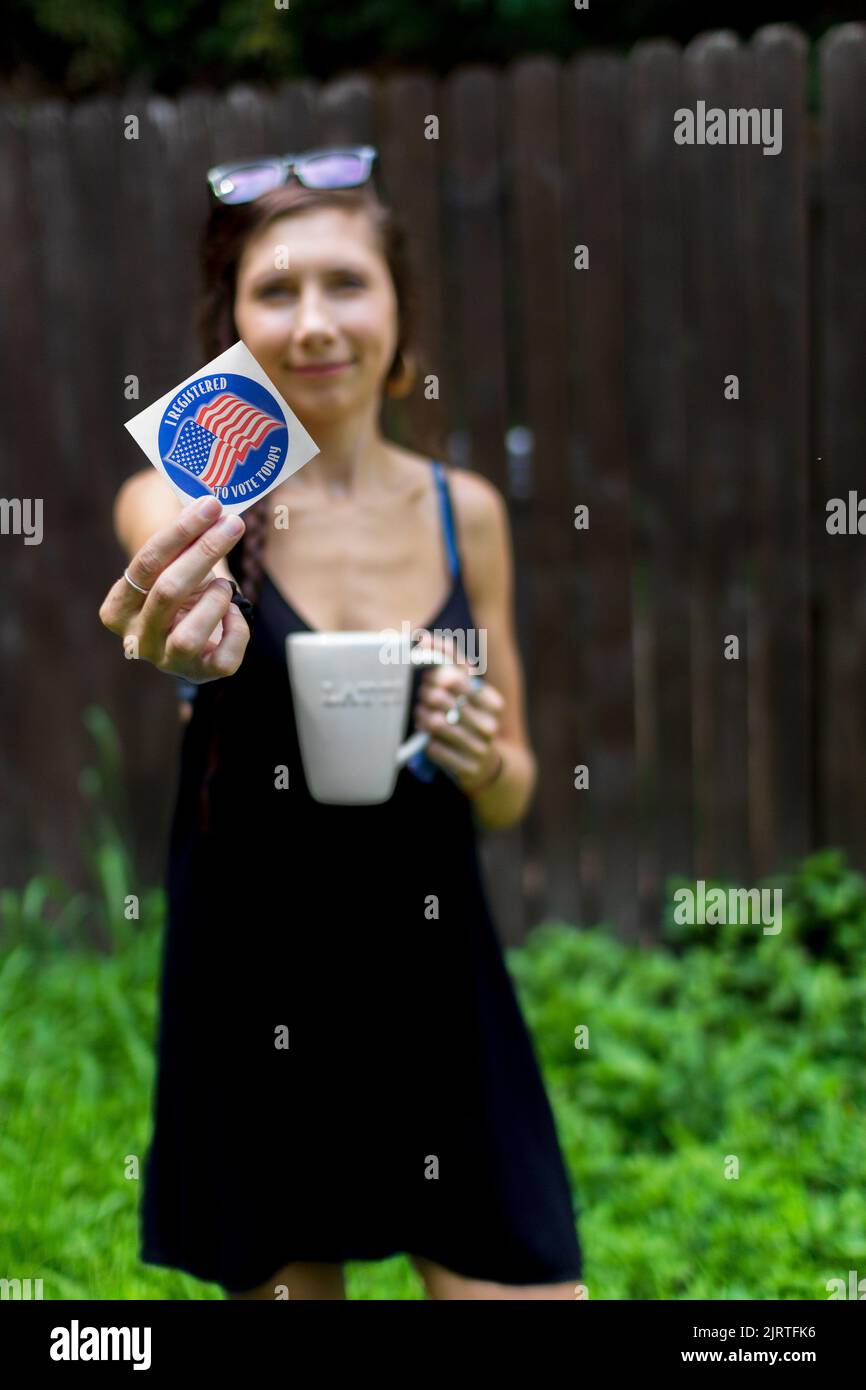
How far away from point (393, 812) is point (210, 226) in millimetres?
776

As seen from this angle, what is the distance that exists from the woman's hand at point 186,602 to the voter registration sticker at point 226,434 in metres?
0.07

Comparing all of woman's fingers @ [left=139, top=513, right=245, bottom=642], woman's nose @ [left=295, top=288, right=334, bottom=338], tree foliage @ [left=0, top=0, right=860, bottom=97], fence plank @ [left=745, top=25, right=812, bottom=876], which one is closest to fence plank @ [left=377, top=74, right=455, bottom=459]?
fence plank @ [left=745, top=25, right=812, bottom=876]

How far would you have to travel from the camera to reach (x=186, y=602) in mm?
1233

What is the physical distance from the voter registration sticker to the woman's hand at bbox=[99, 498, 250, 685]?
0.07 m

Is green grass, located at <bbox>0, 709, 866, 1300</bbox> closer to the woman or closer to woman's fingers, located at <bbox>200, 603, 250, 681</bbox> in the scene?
the woman

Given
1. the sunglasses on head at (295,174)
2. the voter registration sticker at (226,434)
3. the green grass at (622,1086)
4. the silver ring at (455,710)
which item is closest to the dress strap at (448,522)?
the silver ring at (455,710)

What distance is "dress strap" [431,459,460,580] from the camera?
1.79 metres

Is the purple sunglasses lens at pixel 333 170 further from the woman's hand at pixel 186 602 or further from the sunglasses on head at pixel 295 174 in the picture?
the woman's hand at pixel 186 602

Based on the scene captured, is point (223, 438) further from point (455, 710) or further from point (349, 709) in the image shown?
point (455, 710)

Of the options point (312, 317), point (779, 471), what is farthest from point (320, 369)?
point (779, 471)

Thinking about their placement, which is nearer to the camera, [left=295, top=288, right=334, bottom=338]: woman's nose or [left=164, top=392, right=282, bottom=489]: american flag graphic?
[left=164, top=392, right=282, bottom=489]: american flag graphic

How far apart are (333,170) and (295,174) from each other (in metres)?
0.06

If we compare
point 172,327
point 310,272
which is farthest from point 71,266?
point 310,272
